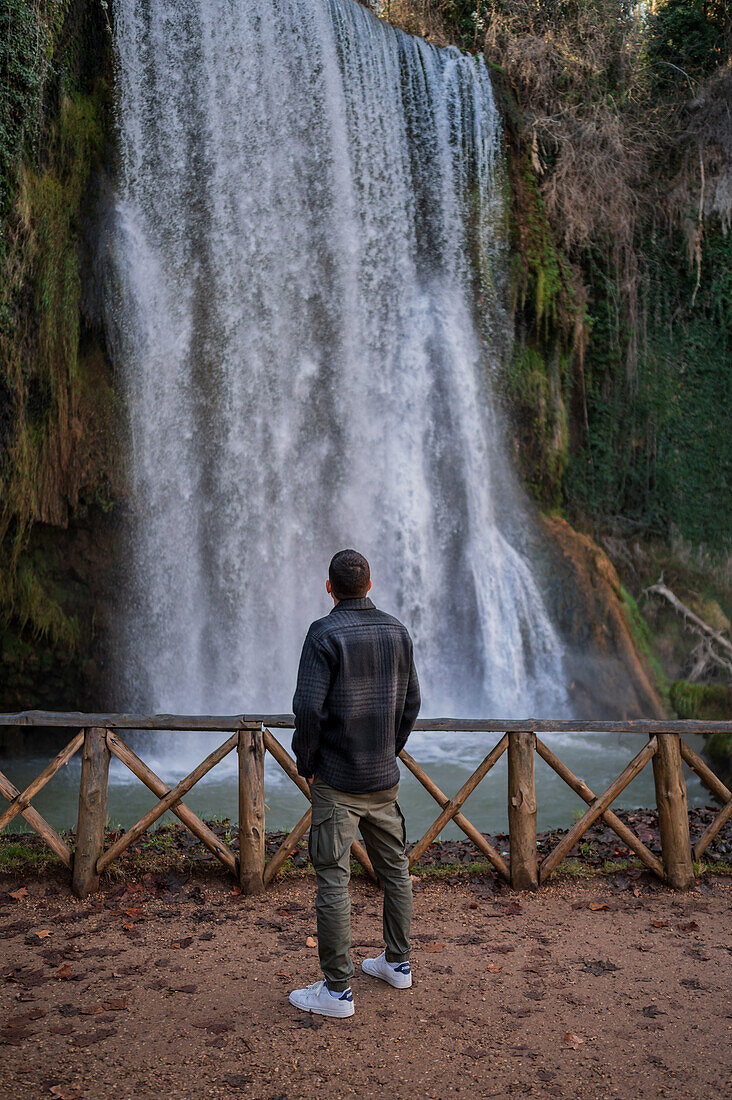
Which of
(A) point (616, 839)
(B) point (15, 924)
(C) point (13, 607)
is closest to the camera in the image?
(B) point (15, 924)

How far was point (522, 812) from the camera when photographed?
4.96 m

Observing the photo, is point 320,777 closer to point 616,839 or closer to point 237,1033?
point 237,1033

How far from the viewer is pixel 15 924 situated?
4453 mm

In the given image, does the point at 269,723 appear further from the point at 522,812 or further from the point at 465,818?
the point at 522,812

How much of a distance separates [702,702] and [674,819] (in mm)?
8106

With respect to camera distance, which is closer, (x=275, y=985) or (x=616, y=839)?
(x=275, y=985)

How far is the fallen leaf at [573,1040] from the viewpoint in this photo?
330 cm

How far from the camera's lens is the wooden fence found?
4.89 m

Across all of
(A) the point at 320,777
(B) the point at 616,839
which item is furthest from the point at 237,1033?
(B) the point at 616,839

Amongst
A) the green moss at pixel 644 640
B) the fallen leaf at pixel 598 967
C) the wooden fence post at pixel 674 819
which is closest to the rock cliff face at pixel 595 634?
the green moss at pixel 644 640

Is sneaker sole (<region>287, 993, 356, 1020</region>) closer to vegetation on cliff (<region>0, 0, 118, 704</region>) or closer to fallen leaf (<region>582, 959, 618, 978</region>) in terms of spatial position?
fallen leaf (<region>582, 959, 618, 978</region>)

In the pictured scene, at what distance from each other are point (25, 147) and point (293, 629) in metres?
6.45

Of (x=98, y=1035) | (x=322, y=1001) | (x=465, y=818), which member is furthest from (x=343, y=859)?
(x=465, y=818)

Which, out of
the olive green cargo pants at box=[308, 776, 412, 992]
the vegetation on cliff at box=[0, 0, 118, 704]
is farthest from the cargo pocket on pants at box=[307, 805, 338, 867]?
the vegetation on cliff at box=[0, 0, 118, 704]
